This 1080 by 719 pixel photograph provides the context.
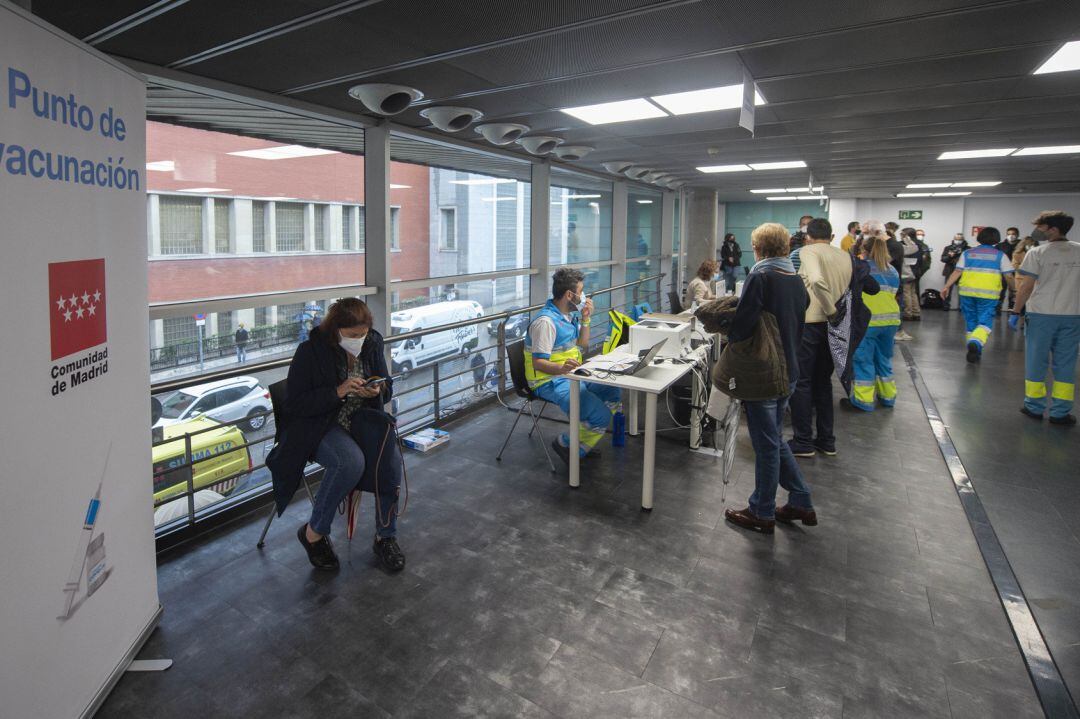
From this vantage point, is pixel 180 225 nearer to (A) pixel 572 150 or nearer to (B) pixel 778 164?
(A) pixel 572 150

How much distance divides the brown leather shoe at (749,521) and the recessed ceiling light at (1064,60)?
8.92 ft

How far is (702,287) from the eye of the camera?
6.52 m

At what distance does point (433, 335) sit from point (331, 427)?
7.57ft

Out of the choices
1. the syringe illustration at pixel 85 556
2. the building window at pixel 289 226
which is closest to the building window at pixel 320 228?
the building window at pixel 289 226

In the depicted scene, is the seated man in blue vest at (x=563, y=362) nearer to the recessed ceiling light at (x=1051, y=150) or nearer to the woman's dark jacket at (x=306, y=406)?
the woman's dark jacket at (x=306, y=406)

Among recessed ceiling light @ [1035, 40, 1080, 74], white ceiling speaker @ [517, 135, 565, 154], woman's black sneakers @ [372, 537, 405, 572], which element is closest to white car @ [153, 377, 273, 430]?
woman's black sneakers @ [372, 537, 405, 572]

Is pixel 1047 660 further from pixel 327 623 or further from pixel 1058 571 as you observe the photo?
pixel 327 623

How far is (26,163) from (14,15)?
365 mm

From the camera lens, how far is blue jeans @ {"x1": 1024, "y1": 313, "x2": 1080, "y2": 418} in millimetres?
5105

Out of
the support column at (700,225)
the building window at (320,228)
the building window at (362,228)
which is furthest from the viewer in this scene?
the support column at (700,225)

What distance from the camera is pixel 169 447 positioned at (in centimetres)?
344

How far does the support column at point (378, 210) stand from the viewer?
4.51 meters

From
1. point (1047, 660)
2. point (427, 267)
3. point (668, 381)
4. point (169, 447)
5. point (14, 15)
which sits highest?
point (14, 15)

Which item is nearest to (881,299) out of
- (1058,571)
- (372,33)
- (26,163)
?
(1058,571)
